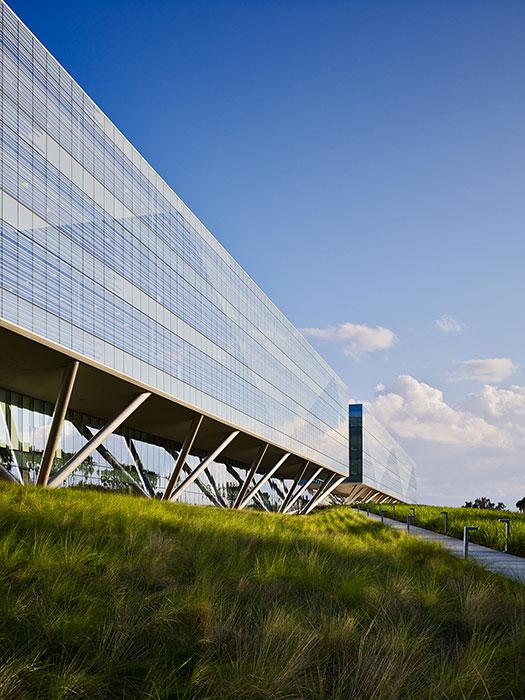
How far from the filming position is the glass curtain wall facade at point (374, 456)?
A: 3349 inches

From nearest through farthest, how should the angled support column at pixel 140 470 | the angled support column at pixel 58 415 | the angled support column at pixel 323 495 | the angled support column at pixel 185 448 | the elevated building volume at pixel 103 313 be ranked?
the elevated building volume at pixel 103 313 → the angled support column at pixel 58 415 → the angled support column at pixel 185 448 → the angled support column at pixel 140 470 → the angled support column at pixel 323 495

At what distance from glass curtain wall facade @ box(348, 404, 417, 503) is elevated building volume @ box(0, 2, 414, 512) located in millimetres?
43839

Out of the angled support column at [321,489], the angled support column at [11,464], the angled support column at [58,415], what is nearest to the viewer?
the angled support column at [58,415]

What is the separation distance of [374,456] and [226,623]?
91.5 metres

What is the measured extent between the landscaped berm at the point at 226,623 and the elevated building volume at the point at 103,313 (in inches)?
406

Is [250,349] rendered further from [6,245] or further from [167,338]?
[6,245]

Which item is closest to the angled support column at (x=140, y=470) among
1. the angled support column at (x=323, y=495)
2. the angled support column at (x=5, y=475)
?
the angled support column at (x=5, y=475)

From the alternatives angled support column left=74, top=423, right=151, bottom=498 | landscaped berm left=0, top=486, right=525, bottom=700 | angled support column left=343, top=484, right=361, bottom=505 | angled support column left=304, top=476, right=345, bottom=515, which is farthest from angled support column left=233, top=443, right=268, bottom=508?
angled support column left=343, top=484, right=361, bottom=505

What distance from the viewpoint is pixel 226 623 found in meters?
5.86

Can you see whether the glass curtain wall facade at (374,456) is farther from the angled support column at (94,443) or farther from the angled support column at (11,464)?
the angled support column at (11,464)

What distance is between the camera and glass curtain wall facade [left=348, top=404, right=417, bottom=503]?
85062 millimetres

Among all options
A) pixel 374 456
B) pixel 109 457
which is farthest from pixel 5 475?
pixel 374 456

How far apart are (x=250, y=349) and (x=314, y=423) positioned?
19301mm

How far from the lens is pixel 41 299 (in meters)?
18.2
